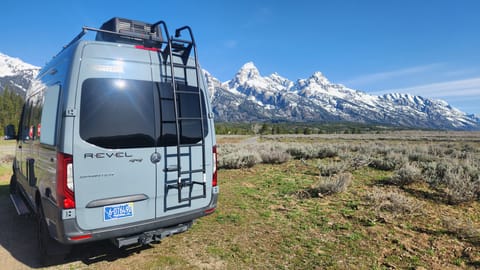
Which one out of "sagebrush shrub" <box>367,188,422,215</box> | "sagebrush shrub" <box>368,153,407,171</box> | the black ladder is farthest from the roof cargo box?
"sagebrush shrub" <box>368,153,407,171</box>

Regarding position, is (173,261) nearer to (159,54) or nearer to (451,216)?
(159,54)

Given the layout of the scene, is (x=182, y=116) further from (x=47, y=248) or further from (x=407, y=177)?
(x=407, y=177)

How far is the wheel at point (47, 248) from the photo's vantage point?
4168 millimetres

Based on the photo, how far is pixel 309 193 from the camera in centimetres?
732

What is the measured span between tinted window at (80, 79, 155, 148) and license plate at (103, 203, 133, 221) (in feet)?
2.54

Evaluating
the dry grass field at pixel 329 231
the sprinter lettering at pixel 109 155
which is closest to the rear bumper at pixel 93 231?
the dry grass field at pixel 329 231

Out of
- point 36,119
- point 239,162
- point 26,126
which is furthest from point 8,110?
point 36,119

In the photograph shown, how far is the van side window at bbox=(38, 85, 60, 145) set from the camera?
11.9 ft

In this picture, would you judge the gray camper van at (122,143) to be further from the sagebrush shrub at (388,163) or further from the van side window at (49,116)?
the sagebrush shrub at (388,163)

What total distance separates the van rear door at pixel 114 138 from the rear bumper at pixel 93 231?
7 centimetres

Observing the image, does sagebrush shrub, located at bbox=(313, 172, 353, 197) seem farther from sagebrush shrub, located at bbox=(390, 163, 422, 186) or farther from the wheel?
the wheel

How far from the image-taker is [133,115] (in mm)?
3768

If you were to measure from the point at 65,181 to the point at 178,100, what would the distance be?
1792mm

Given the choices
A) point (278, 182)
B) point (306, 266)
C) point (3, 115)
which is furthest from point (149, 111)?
point (3, 115)
